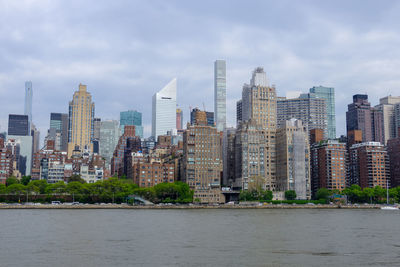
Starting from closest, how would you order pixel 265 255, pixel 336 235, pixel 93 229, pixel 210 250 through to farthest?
1. pixel 265 255
2. pixel 210 250
3. pixel 336 235
4. pixel 93 229

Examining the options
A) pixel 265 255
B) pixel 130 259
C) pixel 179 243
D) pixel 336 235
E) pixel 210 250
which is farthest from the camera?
pixel 336 235

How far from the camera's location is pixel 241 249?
223 ft

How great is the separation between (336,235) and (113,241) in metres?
39.6

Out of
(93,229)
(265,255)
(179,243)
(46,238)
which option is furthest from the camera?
(93,229)

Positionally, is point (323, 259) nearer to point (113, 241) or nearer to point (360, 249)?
point (360, 249)

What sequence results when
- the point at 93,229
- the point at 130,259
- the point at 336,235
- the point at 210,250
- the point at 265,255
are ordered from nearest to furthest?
the point at 130,259, the point at 265,255, the point at 210,250, the point at 336,235, the point at 93,229

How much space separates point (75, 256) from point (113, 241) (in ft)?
53.4

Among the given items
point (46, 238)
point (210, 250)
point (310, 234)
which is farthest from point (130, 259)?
point (310, 234)

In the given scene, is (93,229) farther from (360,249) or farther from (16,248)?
(360,249)

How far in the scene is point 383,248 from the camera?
69875 mm

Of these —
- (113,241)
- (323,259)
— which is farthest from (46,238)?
(323,259)

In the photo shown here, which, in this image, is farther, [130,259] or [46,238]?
[46,238]

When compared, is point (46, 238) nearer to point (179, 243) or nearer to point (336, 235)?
point (179, 243)

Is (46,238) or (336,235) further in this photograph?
(336,235)
